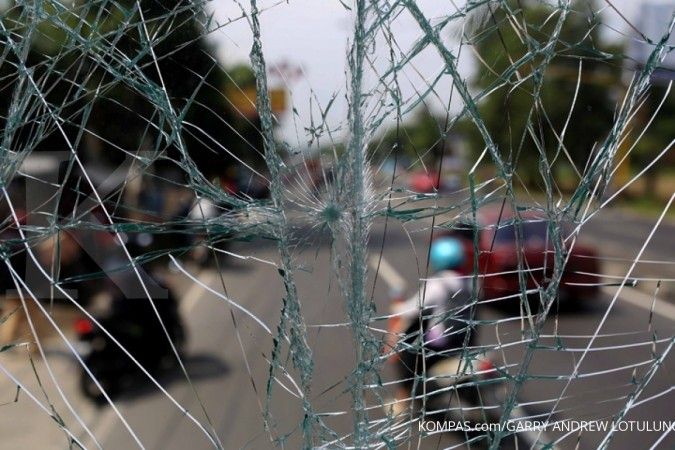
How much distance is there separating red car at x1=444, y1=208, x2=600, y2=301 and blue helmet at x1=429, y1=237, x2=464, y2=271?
2cm

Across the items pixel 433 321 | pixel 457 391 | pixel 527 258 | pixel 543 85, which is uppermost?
pixel 543 85

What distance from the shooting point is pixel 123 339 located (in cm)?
199

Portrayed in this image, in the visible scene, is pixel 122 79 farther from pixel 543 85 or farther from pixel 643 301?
pixel 643 301

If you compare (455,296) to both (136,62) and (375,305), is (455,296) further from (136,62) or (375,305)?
(136,62)

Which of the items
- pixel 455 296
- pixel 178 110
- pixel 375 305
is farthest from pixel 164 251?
pixel 455 296

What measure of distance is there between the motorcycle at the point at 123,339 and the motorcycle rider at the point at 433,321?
0.40m

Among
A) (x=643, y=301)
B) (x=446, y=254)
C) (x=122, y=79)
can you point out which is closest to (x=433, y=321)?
(x=446, y=254)

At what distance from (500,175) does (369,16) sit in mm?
345

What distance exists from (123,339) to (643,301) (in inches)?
36.4

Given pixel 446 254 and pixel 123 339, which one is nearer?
pixel 446 254

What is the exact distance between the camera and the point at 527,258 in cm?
185

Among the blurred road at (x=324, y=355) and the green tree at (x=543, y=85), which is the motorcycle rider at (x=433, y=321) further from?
the green tree at (x=543, y=85)

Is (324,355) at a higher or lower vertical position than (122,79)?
lower

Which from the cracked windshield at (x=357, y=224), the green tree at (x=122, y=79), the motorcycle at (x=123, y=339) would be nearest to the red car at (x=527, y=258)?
the cracked windshield at (x=357, y=224)
